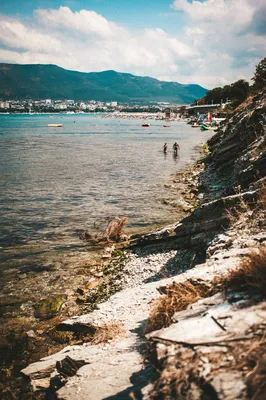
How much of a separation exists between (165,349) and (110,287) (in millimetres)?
8042

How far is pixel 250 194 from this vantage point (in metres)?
11.3

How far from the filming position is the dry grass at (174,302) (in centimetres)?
594

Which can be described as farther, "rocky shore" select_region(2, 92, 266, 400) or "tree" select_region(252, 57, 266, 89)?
"tree" select_region(252, 57, 266, 89)

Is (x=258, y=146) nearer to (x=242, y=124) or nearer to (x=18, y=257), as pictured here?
(x=242, y=124)

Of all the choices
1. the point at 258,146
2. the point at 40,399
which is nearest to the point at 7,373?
the point at 40,399

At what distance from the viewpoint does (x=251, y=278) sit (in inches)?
208

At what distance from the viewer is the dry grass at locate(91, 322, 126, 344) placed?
726cm

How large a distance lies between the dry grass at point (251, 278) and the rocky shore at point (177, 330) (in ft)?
0.06

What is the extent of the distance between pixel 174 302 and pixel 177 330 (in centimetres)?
129

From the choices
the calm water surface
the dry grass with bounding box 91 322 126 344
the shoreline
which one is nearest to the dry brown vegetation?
the shoreline

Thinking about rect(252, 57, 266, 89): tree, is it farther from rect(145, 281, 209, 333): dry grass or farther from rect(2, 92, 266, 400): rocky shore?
rect(145, 281, 209, 333): dry grass

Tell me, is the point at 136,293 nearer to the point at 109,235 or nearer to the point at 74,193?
the point at 109,235

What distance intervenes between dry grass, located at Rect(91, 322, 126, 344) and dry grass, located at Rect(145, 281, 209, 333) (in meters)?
1.26

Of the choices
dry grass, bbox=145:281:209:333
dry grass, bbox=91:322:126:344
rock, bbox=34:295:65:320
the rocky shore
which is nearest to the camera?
the rocky shore
